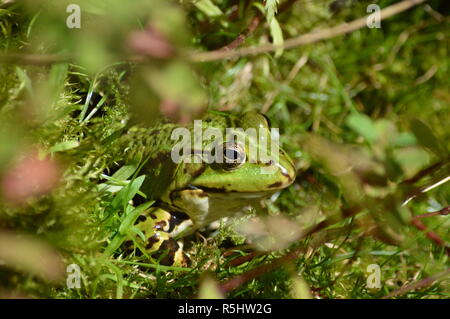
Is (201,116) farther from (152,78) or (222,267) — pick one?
(152,78)

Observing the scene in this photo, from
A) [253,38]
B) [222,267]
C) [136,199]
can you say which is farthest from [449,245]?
[253,38]

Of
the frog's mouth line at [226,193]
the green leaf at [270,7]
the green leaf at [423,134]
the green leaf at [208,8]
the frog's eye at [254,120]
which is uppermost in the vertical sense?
the green leaf at [208,8]

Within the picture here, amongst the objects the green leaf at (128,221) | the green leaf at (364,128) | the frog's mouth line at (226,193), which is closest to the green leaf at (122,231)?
the green leaf at (128,221)

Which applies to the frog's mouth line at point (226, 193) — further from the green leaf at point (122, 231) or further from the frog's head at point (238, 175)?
the green leaf at point (122, 231)

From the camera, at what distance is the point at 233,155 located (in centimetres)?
189

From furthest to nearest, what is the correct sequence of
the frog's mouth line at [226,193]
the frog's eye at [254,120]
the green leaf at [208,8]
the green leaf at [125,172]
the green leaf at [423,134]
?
the green leaf at [208,8] → the frog's eye at [254,120] → the frog's mouth line at [226,193] → the green leaf at [125,172] → the green leaf at [423,134]

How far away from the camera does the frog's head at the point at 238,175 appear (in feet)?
6.15

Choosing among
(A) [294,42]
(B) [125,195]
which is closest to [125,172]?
(B) [125,195]

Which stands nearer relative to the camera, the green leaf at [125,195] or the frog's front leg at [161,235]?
the green leaf at [125,195]

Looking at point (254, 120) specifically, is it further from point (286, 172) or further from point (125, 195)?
point (125, 195)

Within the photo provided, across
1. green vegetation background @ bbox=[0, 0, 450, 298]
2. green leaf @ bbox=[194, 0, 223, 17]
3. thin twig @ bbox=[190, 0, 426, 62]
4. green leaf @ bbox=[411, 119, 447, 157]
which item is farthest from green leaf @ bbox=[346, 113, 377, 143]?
green leaf @ bbox=[194, 0, 223, 17]

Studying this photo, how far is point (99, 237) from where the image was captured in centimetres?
156

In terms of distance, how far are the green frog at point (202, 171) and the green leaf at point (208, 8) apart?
51 centimetres

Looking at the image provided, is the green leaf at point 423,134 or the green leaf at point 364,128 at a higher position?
the green leaf at point 423,134
